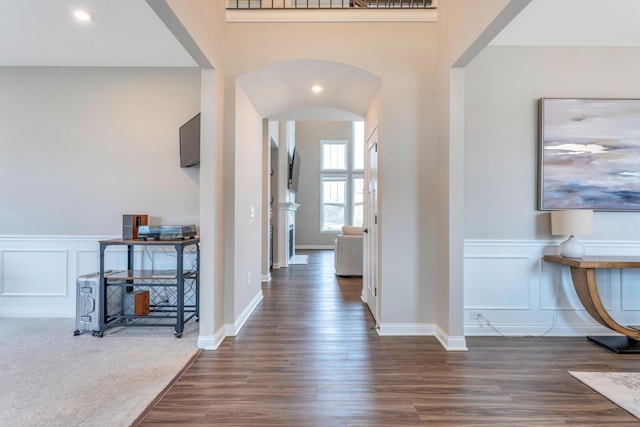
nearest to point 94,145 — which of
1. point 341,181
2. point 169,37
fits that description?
point 169,37

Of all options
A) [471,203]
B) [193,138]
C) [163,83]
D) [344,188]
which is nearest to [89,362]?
[193,138]

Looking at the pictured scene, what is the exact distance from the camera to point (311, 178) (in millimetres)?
10688

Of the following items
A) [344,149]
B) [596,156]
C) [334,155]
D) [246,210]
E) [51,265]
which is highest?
[344,149]

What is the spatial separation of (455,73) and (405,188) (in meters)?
1.05

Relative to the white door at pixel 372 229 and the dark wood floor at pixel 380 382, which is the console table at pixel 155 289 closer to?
the dark wood floor at pixel 380 382

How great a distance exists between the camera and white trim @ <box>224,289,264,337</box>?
296 cm

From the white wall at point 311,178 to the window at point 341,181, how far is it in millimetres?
156

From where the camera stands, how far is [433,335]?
2.96 metres

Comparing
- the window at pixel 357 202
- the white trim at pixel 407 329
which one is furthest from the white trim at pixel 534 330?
the window at pixel 357 202

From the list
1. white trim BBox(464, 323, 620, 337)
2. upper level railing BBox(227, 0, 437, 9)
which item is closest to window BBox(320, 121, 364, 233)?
upper level railing BBox(227, 0, 437, 9)

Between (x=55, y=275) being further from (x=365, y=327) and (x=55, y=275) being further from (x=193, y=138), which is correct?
(x=365, y=327)

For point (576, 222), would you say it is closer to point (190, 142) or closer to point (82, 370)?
point (190, 142)

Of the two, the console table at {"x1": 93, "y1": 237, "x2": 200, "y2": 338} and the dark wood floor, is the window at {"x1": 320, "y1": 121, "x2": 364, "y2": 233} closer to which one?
the console table at {"x1": 93, "y1": 237, "x2": 200, "y2": 338}

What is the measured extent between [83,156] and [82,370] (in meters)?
2.27
